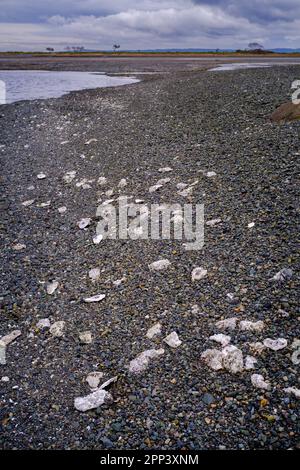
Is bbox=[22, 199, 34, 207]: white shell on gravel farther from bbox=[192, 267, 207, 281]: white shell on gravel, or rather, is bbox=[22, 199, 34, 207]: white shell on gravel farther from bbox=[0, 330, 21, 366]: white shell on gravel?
bbox=[192, 267, 207, 281]: white shell on gravel

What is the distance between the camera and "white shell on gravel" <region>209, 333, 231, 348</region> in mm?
3588

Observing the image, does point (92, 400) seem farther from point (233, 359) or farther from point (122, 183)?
point (122, 183)

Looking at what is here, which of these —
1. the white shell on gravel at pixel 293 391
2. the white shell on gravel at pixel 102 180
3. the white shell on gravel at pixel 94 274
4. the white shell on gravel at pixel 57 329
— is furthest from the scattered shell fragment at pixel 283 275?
the white shell on gravel at pixel 102 180

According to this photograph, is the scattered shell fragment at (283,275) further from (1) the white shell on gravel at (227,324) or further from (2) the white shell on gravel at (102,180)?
(2) the white shell on gravel at (102,180)

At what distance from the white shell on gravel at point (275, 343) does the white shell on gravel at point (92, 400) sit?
5.62 feet

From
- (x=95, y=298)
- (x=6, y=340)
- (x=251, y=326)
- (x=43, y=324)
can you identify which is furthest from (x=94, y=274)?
(x=251, y=326)

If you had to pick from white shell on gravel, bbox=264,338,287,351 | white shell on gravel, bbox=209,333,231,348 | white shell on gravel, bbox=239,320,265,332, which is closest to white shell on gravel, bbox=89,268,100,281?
white shell on gravel, bbox=209,333,231,348

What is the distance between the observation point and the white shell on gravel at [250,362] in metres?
3.30

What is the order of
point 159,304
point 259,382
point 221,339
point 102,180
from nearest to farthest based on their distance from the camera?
point 259,382, point 221,339, point 159,304, point 102,180

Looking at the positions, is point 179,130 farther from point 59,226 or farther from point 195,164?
point 59,226

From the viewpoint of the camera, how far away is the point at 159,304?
4.36 metres

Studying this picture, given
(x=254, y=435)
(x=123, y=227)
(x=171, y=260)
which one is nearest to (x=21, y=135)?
(x=123, y=227)

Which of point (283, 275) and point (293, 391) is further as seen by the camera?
point (283, 275)

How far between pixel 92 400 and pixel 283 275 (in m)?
2.72
